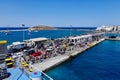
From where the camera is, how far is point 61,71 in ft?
108

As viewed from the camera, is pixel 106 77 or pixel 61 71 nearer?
pixel 106 77

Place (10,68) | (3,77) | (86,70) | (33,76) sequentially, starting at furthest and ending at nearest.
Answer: (86,70) < (10,68) < (3,77) < (33,76)

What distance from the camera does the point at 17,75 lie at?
1889 centimetres

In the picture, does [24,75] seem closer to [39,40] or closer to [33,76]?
[33,76]

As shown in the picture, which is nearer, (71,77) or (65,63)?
(71,77)

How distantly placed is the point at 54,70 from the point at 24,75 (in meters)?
13.9

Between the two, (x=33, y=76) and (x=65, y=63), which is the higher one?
(x=33, y=76)

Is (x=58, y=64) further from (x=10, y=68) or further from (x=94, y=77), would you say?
(x=10, y=68)

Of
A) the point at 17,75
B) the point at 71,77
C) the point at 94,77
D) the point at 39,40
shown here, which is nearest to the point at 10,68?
the point at 17,75

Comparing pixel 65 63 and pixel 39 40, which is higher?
pixel 39 40

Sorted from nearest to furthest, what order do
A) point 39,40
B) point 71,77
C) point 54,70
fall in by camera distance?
point 71,77, point 54,70, point 39,40

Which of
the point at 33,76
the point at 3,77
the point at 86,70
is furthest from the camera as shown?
the point at 86,70

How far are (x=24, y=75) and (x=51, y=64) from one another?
14.5 metres

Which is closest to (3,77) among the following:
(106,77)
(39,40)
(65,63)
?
(106,77)
